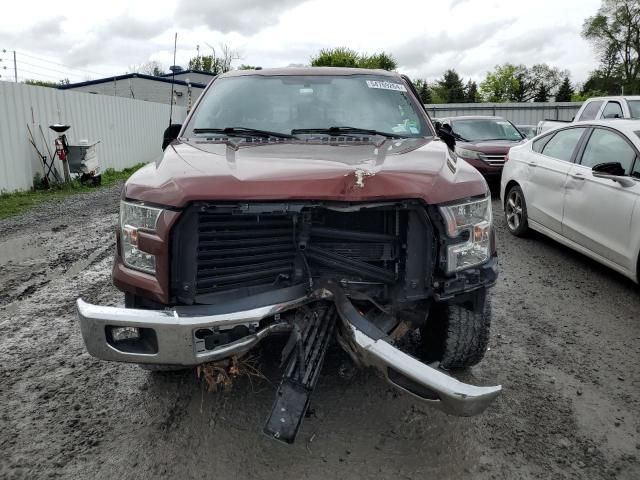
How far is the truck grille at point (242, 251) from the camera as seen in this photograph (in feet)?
8.50

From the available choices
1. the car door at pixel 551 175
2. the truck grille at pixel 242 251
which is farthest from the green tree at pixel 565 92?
the truck grille at pixel 242 251

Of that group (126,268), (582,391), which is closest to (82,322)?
(126,268)

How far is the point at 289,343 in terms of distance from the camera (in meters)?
2.59

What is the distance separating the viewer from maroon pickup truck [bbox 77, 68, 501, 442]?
2371 millimetres

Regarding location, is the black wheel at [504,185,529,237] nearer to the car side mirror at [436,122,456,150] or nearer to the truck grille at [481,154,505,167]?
the car side mirror at [436,122,456,150]

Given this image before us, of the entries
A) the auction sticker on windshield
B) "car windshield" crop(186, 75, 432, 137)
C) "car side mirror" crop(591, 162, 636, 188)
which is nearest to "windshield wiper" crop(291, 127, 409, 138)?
"car windshield" crop(186, 75, 432, 137)

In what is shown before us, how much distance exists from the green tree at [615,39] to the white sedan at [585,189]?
56401 millimetres

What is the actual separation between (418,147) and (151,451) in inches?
85.7

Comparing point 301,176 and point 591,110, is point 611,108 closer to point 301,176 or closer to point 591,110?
point 591,110

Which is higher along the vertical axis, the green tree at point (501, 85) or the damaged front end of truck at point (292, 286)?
the green tree at point (501, 85)

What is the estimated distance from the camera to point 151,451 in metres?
2.59

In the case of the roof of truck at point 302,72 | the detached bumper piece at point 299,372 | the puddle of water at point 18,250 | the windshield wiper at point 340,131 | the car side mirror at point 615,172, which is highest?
the roof of truck at point 302,72

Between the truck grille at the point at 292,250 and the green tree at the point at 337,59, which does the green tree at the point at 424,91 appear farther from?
the truck grille at the point at 292,250

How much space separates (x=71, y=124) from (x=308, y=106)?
1062 cm
